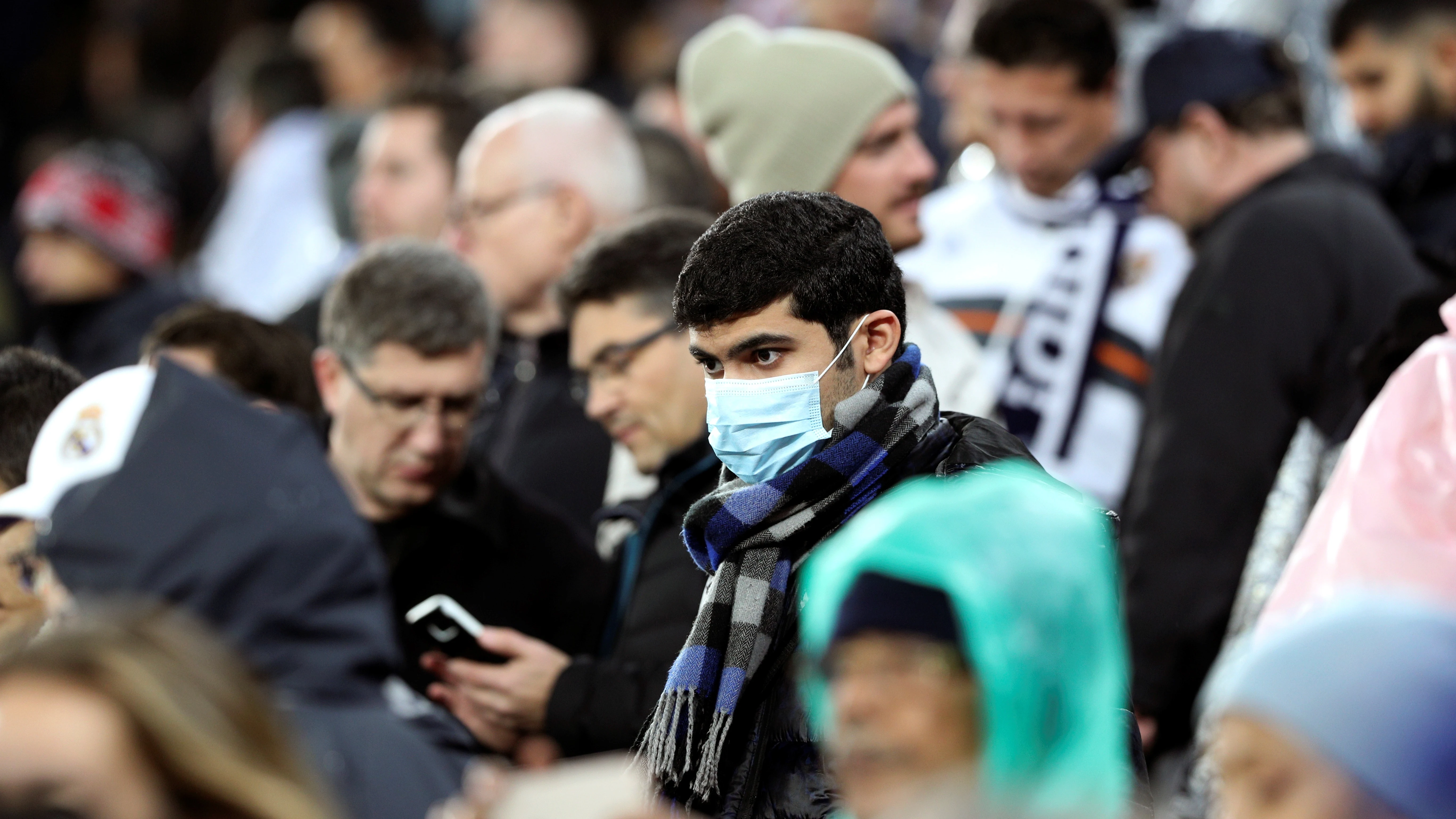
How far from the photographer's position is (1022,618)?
2.15 m

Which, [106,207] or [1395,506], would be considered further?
[106,207]

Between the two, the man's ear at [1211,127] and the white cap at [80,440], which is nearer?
the white cap at [80,440]

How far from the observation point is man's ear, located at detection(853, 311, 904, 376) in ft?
10.4

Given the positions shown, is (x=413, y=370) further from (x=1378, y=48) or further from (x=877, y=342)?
(x=1378, y=48)

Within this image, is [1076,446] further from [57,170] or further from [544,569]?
[57,170]

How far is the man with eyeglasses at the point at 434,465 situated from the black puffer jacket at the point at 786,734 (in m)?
1.41

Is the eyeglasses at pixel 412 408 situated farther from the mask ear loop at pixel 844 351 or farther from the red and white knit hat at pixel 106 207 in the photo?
the red and white knit hat at pixel 106 207

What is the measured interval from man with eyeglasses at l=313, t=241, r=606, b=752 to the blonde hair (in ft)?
7.09

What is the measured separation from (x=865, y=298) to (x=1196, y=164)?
2.46m

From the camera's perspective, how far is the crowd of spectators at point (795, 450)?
2119 millimetres

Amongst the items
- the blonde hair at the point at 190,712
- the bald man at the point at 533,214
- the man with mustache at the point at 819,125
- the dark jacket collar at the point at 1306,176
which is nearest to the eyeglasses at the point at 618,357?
the man with mustache at the point at 819,125

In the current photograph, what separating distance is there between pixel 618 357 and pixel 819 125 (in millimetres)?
1090

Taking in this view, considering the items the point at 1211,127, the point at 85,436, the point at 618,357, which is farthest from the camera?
the point at 1211,127

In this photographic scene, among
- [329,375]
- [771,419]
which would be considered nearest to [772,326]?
[771,419]
